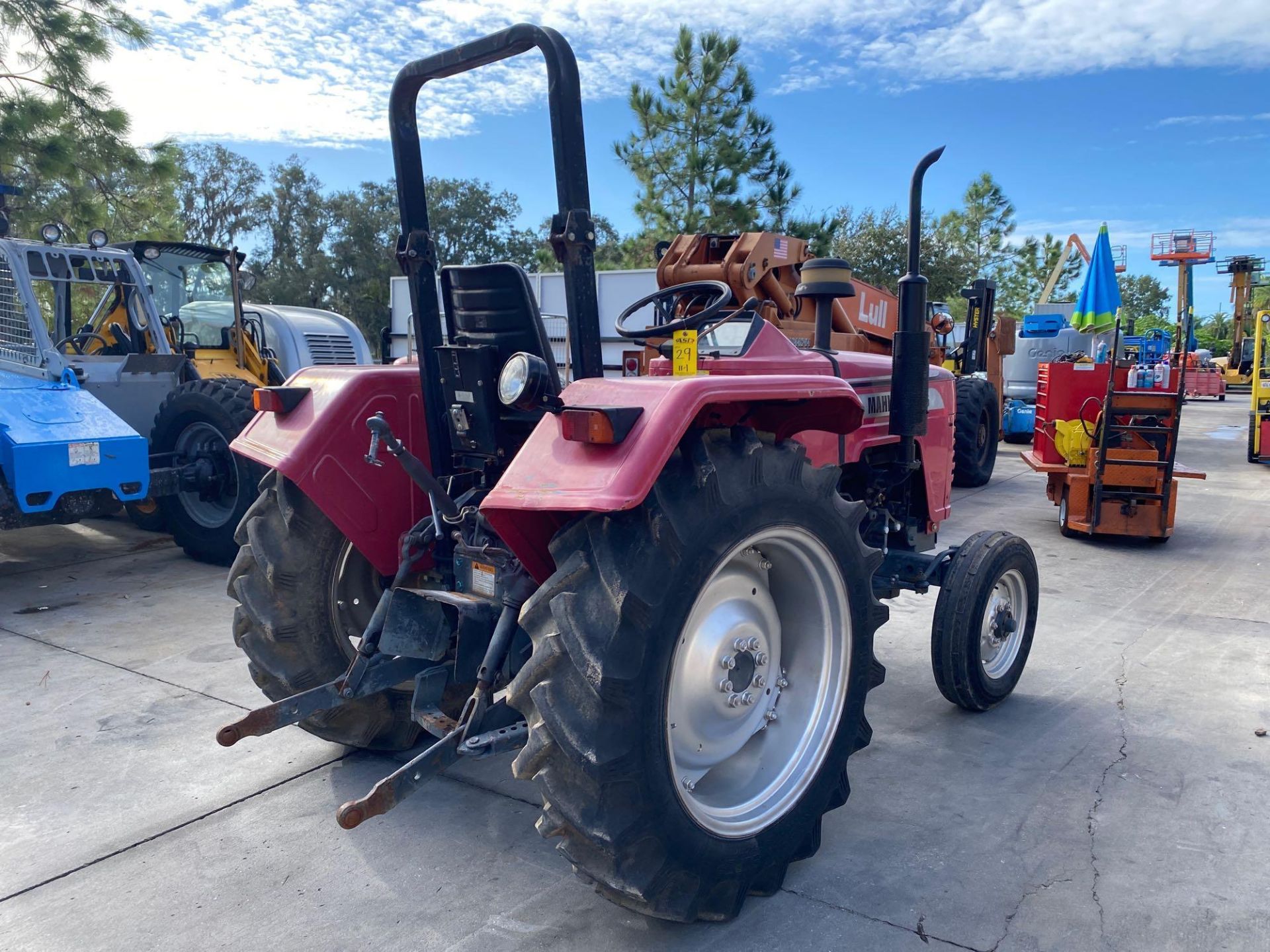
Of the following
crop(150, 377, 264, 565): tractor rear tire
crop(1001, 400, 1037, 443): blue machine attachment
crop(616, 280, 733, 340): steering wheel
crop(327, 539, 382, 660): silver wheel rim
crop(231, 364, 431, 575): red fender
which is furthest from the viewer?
crop(1001, 400, 1037, 443): blue machine attachment

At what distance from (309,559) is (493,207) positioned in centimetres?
2641

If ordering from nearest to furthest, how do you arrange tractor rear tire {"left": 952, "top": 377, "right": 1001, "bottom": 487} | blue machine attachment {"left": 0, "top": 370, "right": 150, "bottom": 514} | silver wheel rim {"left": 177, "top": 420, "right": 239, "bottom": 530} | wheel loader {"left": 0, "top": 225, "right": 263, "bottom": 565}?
blue machine attachment {"left": 0, "top": 370, "right": 150, "bottom": 514} → wheel loader {"left": 0, "top": 225, "right": 263, "bottom": 565} → silver wheel rim {"left": 177, "top": 420, "right": 239, "bottom": 530} → tractor rear tire {"left": 952, "top": 377, "right": 1001, "bottom": 487}

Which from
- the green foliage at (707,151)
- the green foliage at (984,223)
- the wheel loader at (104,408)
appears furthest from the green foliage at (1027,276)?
the wheel loader at (104,408)

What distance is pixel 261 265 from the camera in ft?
106

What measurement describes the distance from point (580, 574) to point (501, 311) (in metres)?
0.84

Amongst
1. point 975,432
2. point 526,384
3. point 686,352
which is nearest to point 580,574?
point 526,384

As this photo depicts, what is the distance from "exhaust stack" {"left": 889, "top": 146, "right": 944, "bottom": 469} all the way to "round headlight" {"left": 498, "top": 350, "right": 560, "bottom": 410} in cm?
147

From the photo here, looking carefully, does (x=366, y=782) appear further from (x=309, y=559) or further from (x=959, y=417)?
(x=959, y=417)

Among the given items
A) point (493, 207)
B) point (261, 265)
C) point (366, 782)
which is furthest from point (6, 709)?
point (261, 265)

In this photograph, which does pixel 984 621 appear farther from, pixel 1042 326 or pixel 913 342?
pixel 1042 326

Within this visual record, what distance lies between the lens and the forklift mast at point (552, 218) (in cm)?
247

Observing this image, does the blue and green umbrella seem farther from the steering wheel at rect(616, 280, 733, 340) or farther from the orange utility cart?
the steering wheel at rect(616, 280, 733, 340)

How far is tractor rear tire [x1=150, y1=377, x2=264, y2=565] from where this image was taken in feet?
22.1

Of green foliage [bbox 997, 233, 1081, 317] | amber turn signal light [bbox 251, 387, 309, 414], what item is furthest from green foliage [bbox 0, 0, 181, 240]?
green foliage [bbox 997, 233, 1081, 317]
